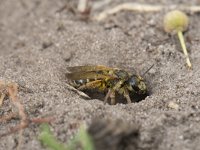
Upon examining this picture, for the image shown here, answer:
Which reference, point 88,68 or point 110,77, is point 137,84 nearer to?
point 110,77

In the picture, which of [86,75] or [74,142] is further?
[86,75]

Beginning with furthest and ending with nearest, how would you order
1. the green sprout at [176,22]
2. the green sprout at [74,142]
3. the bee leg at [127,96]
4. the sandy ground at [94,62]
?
1. the green sprout at [176,22]
2. the bee leg at [127,96]
3. the sandy ground at [94,62]
4. the green sprout at [74,142]

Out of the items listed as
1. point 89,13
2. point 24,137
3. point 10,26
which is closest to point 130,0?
point 89,13

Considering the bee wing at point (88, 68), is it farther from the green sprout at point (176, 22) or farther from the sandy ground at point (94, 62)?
the green sprout at point (176, 22)

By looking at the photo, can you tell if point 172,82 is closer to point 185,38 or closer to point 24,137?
point 185,38

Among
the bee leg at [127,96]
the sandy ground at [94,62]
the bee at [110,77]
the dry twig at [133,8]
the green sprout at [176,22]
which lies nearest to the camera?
the sandy ground at [94,62]

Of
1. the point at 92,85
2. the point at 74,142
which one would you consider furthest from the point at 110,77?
the point at 74,142

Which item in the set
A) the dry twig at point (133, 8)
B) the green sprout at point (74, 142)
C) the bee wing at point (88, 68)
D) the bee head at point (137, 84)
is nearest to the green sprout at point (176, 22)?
the dry twig at point (133, 8)
